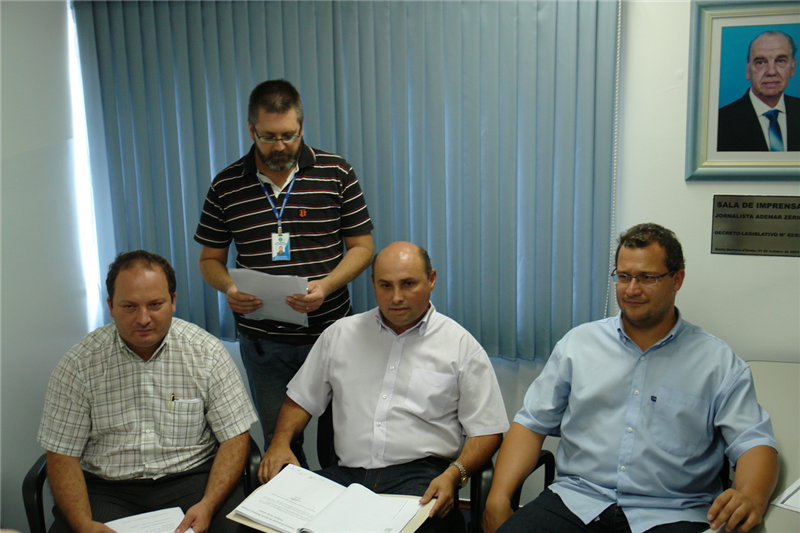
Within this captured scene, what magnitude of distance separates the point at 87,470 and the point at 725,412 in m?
2.11

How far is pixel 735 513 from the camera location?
1570mm

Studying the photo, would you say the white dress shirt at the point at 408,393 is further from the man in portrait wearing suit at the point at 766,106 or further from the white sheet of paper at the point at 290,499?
the man in portrait wearing suit at the point at 766,106

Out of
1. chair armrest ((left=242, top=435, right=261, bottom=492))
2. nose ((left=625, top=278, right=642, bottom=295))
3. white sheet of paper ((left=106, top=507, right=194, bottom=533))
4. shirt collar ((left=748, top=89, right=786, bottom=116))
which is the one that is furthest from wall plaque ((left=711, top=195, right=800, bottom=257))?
white sheet of paper ((left=106, top=507, right=194, bottom=533))

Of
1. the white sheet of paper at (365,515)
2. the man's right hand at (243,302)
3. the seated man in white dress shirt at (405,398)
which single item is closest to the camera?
the white sheet of paper at (365,515)

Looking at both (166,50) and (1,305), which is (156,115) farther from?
(1,305)

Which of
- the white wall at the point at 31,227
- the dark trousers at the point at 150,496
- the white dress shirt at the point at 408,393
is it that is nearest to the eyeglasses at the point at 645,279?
the white dress shirt at the point at 408,393

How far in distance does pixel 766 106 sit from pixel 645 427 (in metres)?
1.44

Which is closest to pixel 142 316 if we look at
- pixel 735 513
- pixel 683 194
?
pixel 735 513

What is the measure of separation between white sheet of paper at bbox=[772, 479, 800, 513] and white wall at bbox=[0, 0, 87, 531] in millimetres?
2838

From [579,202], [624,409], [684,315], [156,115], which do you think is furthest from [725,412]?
[156,115]

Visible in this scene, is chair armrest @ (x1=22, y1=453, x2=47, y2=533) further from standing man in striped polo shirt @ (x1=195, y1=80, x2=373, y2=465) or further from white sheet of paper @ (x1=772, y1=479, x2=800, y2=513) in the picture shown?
white sheet of paper @ (x1=772, y1=479, x2=800, y2=513)

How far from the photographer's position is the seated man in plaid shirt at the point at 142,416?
1935mm

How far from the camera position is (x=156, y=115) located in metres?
2.92

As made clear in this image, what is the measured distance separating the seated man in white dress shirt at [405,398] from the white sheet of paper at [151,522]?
0.96 ft
